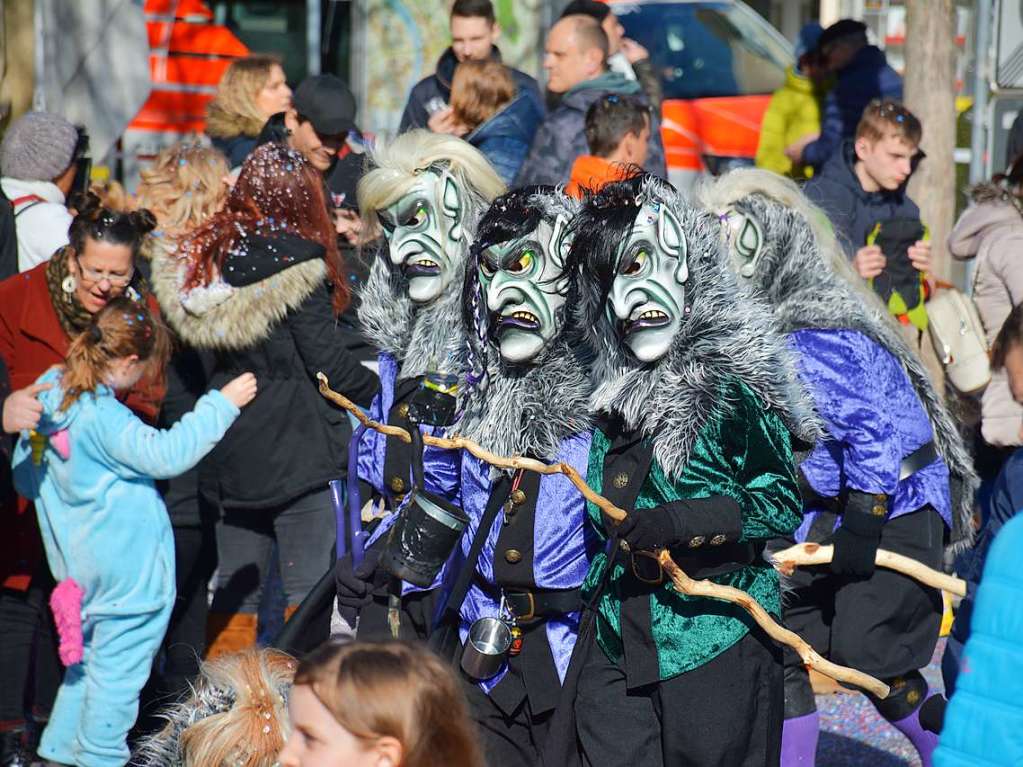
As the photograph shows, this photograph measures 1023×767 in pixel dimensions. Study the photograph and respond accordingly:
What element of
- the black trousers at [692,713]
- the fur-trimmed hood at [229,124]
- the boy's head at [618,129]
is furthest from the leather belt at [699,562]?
the fur-trimmed hood at [229,124]

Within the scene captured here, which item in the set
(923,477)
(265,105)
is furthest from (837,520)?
(265,105)

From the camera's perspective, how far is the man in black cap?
318 inches

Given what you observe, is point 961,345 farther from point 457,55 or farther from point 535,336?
point 457,55

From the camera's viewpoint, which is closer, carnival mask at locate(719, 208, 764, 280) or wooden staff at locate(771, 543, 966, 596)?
wooden staff at locate(771, 543, 966, 596)

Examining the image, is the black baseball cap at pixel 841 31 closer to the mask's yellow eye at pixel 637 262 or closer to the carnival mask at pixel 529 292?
the carnival mask at pixel 529 292

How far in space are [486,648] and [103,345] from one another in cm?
169

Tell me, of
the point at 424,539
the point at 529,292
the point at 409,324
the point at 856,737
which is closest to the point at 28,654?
the point at 409,324

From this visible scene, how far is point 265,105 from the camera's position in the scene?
7.03 metres

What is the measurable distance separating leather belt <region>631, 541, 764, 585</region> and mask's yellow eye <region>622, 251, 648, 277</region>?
643 mm

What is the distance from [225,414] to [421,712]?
102 inches

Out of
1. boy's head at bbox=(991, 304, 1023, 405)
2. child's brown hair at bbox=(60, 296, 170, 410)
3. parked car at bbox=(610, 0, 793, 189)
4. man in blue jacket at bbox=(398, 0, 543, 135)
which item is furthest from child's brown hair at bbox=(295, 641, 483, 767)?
parked car at bbox=(610, 0, 793, 189)

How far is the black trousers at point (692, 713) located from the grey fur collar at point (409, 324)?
1.02 m

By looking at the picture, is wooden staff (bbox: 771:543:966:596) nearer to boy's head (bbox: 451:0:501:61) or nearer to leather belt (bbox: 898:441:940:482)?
leather belt (bbox: 898:441:940:482)

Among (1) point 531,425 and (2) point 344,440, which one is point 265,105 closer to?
(2) point 344,440
